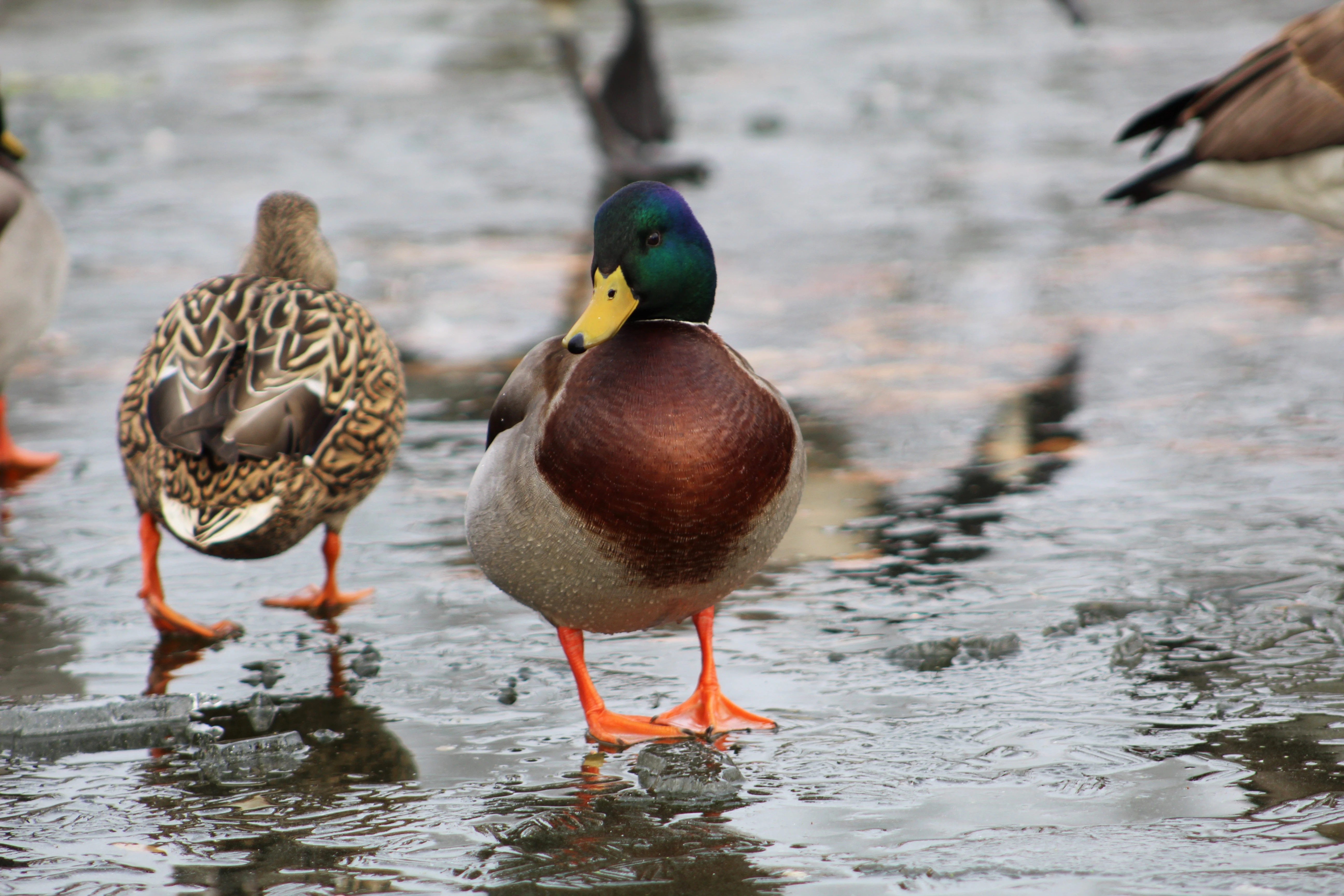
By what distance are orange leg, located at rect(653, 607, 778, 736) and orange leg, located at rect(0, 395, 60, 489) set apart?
9.88 feet

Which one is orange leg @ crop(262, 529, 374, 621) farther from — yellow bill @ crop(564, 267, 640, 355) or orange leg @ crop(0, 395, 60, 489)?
orange leg @ crop(0, 395, 60, 489)

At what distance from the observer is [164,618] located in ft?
14.3

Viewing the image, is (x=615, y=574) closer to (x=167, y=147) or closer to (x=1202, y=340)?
(x=1202, y=340)

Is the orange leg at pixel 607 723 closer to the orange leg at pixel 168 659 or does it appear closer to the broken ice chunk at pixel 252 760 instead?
the broken ice chunk at pixel 252 760

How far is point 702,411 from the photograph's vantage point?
11.5 feet

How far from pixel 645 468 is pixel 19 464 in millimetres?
3249

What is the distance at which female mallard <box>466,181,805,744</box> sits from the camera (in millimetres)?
3500

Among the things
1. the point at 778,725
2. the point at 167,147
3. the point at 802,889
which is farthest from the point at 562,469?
the point at 167,147

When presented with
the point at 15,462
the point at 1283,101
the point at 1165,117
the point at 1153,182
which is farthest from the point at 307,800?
the point at 1283,101

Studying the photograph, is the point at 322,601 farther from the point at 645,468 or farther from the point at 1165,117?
the point at 1165,117

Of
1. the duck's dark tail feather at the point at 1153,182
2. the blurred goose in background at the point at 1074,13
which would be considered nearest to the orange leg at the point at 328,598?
the duck's dark tail feather at the point at 1153,182

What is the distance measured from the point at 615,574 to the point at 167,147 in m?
8.60

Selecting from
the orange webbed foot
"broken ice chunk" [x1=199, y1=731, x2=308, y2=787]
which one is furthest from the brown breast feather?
the orange webbed foot

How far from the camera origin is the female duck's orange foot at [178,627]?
171 inches
